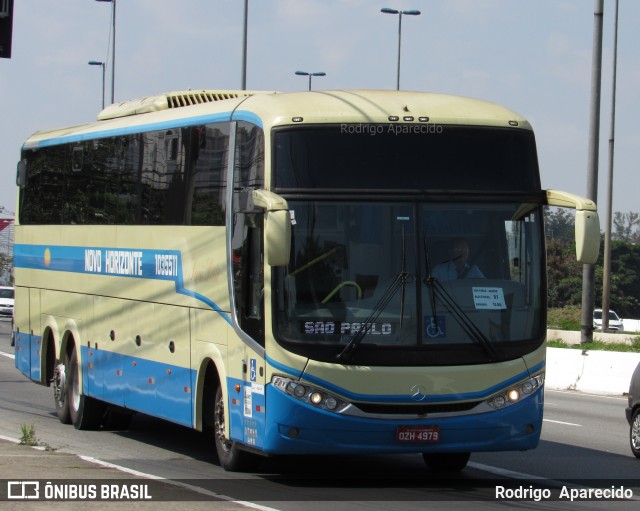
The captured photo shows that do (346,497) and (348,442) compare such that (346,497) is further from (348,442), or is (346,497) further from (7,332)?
(7,332)

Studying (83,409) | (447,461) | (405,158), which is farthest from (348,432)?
(83,409)

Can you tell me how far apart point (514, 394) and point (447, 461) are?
1775mm

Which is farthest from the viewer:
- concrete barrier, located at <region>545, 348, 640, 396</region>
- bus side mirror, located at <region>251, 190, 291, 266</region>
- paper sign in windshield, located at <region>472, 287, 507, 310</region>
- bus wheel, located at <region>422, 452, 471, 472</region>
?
concrete barrier, located at <region>545, 348, 640, 396</region>

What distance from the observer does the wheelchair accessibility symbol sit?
448 inches

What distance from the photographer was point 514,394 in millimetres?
11656

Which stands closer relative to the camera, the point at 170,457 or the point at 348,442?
the point at 348,442

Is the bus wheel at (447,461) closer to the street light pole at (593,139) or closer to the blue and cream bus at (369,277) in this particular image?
the blue and cream bus at (369,277)

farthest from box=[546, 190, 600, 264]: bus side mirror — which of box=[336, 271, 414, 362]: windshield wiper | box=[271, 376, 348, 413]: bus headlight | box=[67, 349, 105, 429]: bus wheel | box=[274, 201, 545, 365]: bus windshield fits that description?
box=[67, 349, 105, 429]: bus wheel

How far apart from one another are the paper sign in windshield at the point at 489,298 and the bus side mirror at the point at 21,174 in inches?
422

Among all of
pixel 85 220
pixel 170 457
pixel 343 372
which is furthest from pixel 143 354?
pixel 343 372

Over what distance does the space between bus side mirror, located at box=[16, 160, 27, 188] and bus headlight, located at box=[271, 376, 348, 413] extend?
10.3 m

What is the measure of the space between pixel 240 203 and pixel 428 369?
7.35 ft

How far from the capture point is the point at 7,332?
150ft

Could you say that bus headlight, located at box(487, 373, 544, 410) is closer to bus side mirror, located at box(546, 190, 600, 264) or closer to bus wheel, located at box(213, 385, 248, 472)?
bus side mirror, located at box(546, 190, 600, 264)
